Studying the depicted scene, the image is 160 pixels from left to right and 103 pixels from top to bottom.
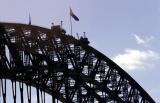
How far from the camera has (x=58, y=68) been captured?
78.5 meters

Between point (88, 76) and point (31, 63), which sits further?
point (88, 76)

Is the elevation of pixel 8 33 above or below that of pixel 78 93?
above

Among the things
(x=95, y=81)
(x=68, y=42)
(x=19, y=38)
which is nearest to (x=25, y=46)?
(x=19, y=38)

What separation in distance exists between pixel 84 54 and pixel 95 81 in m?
3.84

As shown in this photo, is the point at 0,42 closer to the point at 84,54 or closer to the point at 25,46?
the point at 25,46

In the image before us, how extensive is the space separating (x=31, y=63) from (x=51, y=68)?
242cm

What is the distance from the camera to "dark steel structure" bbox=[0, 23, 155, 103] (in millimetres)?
74312

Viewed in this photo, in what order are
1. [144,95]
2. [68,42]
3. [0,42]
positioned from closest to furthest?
[0,42]
[68,42]
[144,95]

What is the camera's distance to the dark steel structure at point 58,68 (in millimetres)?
74312

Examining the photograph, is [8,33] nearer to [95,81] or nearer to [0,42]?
[0,42]

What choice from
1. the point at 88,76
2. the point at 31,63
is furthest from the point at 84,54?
the point at 31,63

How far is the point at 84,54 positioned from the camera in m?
82.1

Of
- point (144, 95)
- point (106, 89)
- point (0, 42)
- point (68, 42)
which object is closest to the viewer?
point (0, 42)

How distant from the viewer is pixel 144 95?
92.1 metres
